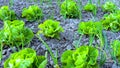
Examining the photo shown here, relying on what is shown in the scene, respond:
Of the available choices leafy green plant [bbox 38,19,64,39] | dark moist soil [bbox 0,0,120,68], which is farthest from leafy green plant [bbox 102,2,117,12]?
leafy green plant [bbox 38,19,64,39]

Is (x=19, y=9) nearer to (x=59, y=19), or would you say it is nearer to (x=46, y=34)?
(x=59, y=19)

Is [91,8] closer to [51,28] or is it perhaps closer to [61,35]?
[61,35]

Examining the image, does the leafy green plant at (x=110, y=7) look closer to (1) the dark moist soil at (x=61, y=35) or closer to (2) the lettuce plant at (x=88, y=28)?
(1) the dark moist soil at (x=61, y=35)

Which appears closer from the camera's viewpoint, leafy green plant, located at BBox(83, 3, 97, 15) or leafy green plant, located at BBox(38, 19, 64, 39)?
leafy green plant, located at BBox(38, 19, 64, 39)

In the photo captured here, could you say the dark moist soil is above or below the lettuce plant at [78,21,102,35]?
below

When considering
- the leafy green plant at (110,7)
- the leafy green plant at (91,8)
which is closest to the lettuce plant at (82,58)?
the leafy green plant at (91,8)

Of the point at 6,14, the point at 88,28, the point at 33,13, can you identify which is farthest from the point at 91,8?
the point at 6,14

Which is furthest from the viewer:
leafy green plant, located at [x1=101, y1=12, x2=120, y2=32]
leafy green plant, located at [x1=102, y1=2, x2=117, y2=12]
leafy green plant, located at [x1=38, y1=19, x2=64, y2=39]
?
leafy green plant, located at [x1=102, y1=2, x2=117, y2=12]

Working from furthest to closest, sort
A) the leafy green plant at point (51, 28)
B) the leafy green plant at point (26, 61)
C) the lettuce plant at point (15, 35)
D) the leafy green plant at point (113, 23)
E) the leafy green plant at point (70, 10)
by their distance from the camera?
the leafy green plant at point (70, 10) → the leafy green plant at point (113, 23) → the leafy green plant at point (51, 28) → the lettuce plant at point (15, 35) → the leafy green plant at point (26, 61)

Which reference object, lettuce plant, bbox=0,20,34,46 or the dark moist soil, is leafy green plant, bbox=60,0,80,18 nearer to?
the dark moist soil

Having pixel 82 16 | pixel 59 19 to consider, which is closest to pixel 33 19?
pixel 59 19
